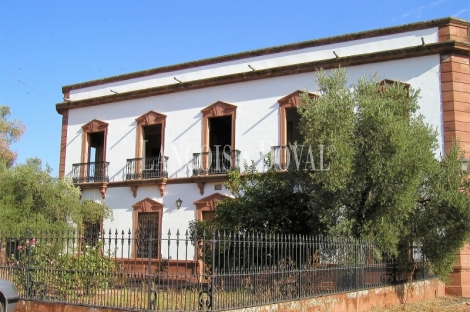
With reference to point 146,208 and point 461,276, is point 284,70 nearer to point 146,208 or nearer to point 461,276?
point 146,208

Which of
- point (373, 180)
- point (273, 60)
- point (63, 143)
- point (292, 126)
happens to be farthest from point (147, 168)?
point (373, 180)

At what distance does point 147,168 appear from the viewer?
19297 mm

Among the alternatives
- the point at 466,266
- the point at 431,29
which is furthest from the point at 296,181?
the point at 431,29

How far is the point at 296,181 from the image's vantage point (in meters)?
12.1

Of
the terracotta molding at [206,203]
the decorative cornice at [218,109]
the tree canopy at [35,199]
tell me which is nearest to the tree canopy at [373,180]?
the terracotta molding at [206,203]

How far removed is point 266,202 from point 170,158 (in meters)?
6.71

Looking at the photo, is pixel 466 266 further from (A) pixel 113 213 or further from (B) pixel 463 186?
(A) pixel 113 213

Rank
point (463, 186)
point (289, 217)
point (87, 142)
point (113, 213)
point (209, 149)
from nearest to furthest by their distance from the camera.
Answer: point (463, 186) → point (289, 217) → point (209, 149) → point (113, 213) → point (87, 142)

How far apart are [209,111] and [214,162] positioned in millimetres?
1780

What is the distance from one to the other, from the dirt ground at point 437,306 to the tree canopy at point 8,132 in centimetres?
2732

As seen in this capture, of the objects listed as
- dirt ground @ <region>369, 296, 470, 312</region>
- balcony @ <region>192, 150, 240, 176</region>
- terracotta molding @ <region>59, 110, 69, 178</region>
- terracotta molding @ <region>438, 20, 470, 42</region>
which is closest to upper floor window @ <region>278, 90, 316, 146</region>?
balcony @ <region>192, 150, 240, 176</region>

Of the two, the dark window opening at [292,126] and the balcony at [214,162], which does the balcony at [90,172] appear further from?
the dark window opening at [292,126]

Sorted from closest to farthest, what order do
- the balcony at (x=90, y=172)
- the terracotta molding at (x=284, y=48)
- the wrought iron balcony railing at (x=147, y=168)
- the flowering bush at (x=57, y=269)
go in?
1. the flowering bush at (x=57, y=269)
2. the terracotta molding at (x=284, y=48)
3. the wrought iron balcony railing at (x=147, y=168)
4. the balcony at (x=90, y=172)

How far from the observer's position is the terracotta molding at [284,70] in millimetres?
14742
